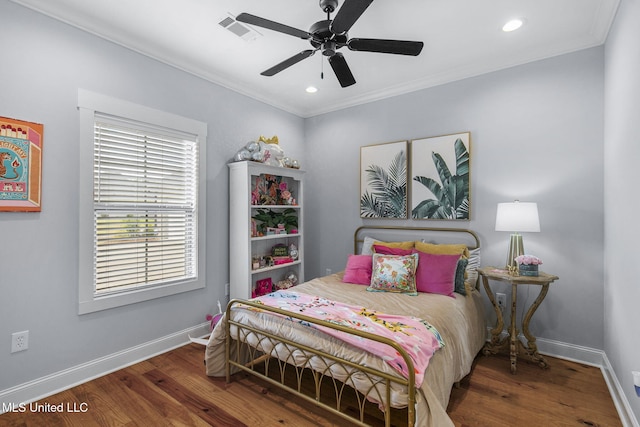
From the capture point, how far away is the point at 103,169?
261 cm

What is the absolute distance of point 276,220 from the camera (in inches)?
153

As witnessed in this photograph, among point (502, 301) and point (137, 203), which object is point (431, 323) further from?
point (137, 203)

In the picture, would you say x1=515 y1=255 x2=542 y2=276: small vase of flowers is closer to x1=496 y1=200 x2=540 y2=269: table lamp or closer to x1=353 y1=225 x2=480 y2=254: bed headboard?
Result: x1=496 y1=200 x2=540 y2=269: table lamp

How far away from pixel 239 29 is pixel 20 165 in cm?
186

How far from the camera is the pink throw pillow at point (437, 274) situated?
2801mm

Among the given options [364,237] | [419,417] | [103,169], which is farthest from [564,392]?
[103,169]

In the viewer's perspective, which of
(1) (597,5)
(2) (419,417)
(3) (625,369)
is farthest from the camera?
(1) (597,5)

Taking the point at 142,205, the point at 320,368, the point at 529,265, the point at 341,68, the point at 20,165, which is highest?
the point at 341,68

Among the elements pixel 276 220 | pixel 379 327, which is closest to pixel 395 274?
pixel 379 327

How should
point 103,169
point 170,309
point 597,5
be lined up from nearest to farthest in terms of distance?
1. point 597,5
2. point 103,169
3. point 170,309

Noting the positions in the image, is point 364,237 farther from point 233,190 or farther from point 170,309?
point 170,309

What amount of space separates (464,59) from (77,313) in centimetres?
406

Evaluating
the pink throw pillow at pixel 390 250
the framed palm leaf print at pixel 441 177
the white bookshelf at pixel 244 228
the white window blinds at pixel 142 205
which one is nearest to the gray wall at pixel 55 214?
the white window blinds at pixel 142 205

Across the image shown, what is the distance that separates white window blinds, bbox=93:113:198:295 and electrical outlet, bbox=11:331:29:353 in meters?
0.49
